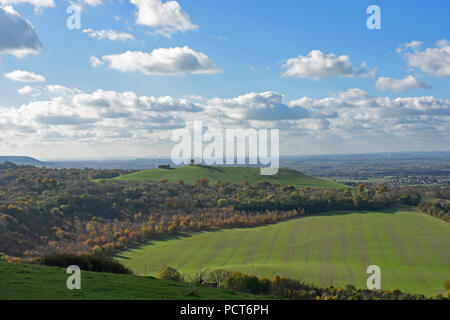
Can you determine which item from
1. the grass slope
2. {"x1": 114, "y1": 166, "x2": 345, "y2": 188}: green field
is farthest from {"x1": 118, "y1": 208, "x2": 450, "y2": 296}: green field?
{"x1": 114, "y1": 166, "x2": 345, "y2": 188}: green field

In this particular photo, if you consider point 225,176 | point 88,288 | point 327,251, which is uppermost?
point 88,288

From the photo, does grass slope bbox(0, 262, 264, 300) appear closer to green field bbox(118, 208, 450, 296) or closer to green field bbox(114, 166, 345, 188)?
green field bbox(118, 208, 450, 296)

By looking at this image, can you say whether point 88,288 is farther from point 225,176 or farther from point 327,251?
point 225,176

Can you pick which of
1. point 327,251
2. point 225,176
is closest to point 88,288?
point 327,251

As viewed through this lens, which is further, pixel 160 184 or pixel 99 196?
pixel 160 184
